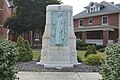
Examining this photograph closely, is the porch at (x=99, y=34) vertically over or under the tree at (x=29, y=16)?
under

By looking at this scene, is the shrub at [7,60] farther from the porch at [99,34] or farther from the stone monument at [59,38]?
the porch at [99,34]

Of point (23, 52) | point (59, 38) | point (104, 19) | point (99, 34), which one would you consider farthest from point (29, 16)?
point (59, 38)

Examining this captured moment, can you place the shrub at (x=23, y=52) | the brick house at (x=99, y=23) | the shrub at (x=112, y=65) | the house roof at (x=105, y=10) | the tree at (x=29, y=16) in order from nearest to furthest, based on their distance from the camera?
1. the shrub at (x=112, y=65)
2. the shrub at (x=23, y=52)
3. the tree at (x=29, y=16)
4. the brick house at (x=99, y=23)
5. the house roof at (x=105, y=10)

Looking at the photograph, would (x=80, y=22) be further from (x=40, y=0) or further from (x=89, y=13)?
(x=40, y=0)

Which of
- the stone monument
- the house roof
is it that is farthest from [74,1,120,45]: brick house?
the stone monument

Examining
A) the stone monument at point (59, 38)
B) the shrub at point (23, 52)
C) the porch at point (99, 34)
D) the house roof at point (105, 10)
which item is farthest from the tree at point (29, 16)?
the stone monument at point (59, 38)

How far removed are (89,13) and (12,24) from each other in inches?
626

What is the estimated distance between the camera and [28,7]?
40781mm

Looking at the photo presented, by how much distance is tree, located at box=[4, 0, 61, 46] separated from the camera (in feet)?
132

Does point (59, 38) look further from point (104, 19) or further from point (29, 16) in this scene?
point (104, 19)

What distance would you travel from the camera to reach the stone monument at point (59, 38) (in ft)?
47.1

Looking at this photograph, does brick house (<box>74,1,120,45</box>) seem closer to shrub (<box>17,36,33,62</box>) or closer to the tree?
the tree

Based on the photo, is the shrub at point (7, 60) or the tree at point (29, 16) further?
the tree at point (29, 16)

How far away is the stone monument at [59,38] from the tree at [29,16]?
25693 millimetres
